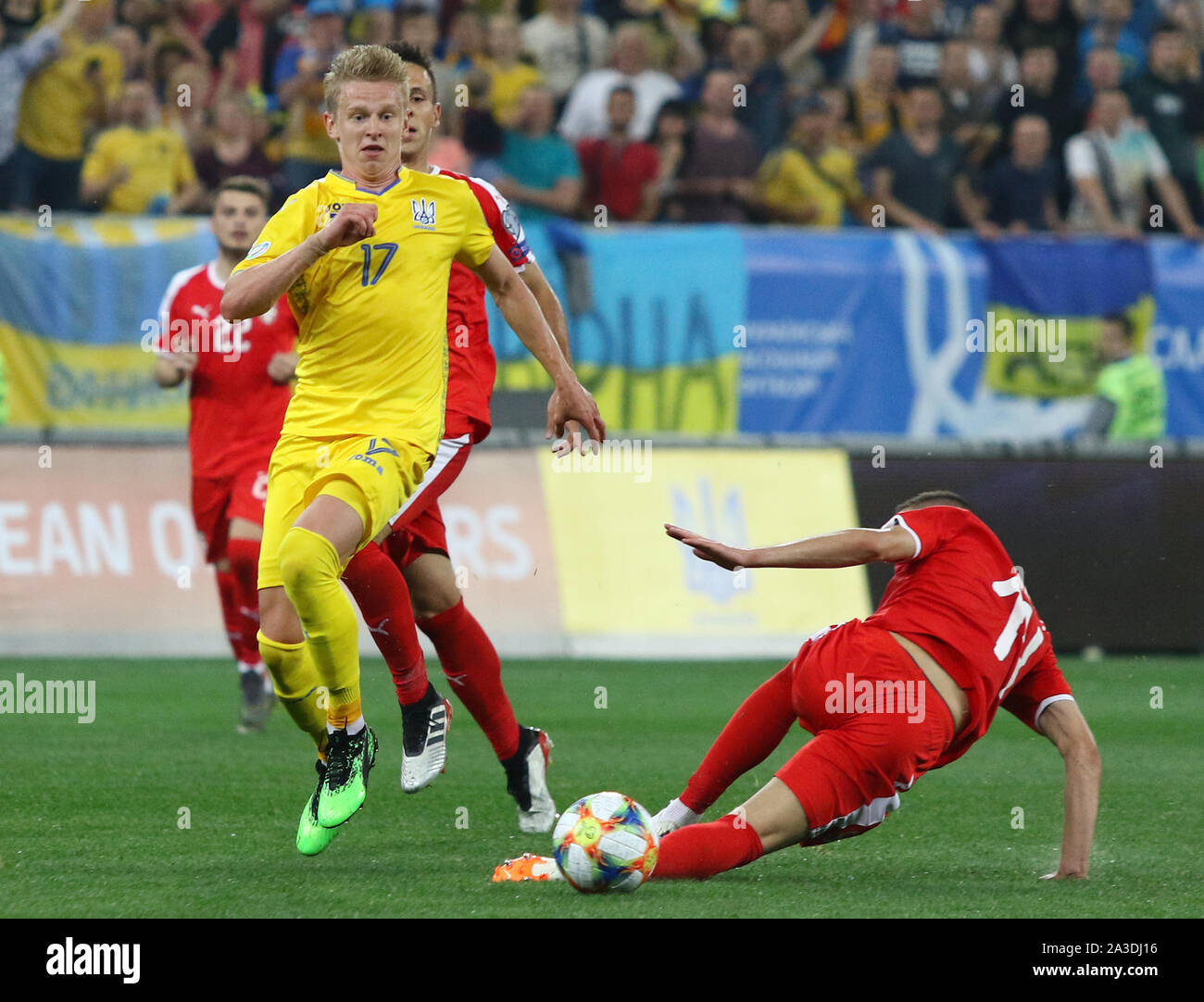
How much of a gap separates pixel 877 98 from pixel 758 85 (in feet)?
3.51

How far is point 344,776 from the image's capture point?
19.4 ft

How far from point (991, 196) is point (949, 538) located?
11265 millimetres

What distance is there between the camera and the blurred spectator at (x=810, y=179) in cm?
1612

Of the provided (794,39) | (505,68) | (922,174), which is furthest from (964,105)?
(505,68)

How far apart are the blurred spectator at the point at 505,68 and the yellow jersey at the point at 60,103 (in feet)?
9.35

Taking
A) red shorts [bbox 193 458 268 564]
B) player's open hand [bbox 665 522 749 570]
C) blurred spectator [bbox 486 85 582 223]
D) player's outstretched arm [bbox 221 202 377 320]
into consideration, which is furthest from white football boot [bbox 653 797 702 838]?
blurred spectator [bbox 486 85 582 223]

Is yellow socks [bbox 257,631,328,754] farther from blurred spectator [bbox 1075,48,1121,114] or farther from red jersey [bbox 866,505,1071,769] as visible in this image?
blurred spectator [bbox 1075,48,1121,114]

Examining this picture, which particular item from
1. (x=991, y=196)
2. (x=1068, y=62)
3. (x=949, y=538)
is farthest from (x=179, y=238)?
(x=949, y=538)

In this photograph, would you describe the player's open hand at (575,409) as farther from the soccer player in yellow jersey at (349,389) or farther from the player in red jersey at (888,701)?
the player in red jersey at (888,701)

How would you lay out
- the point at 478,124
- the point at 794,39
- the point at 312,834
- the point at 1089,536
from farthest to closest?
the point at 794,39 < the point at 478,124 < the point at 1089,536 < the point at 312,834

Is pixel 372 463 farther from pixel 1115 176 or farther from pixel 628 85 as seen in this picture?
pixel 1115 176

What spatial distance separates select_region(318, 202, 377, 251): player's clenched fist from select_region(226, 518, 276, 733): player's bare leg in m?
3.97

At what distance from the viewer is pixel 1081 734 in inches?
239

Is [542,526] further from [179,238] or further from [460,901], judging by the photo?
[460,901]
